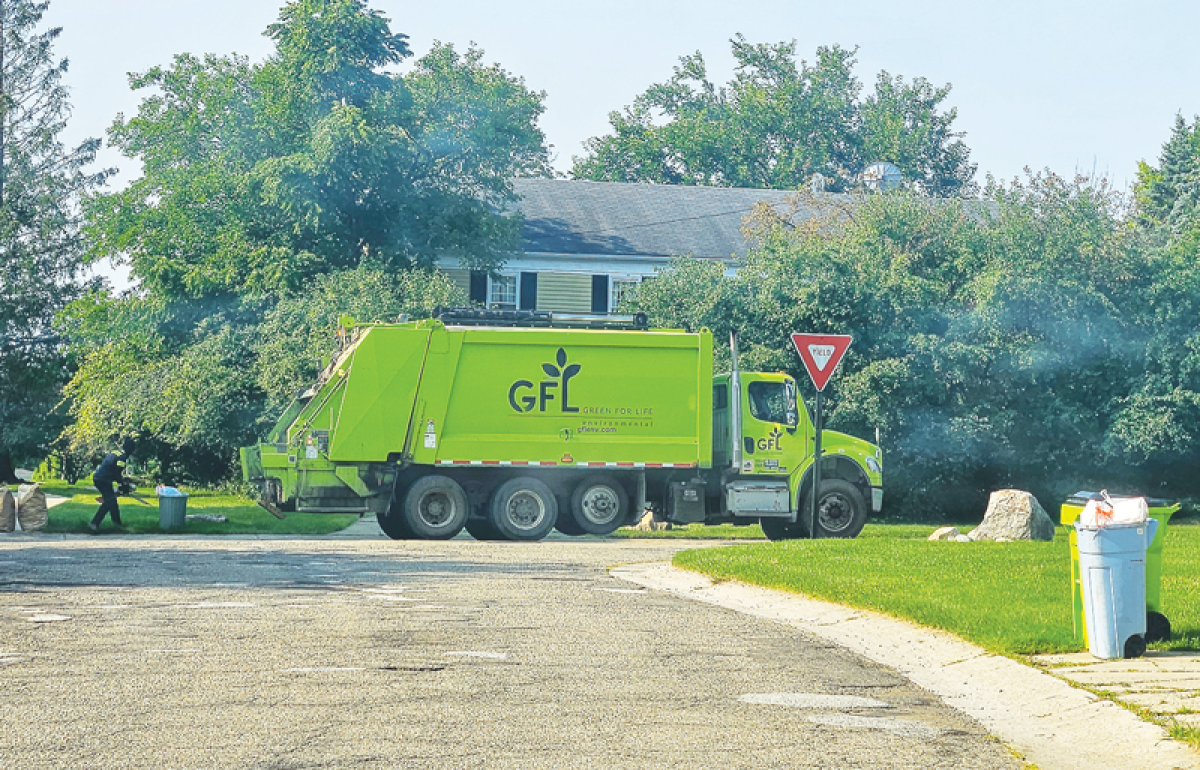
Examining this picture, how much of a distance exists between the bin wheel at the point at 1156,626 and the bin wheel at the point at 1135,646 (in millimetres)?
437

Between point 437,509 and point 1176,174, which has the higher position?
point 1176,174

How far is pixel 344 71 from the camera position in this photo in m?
37.0

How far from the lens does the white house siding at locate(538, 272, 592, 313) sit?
4369cm

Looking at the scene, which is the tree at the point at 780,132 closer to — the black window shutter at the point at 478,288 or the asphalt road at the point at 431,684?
the black window shutter at the point at 478,288

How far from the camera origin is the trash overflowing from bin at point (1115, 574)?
9555 millimetres

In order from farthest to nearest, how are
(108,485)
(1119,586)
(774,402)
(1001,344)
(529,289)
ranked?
(529,289) < (1001,344) < (774,402) < (108,485) < (1119,586)

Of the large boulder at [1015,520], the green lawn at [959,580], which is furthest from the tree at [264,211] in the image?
the green lawn at [959,580]

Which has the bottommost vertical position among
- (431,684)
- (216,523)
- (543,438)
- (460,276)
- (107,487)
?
(431,684)

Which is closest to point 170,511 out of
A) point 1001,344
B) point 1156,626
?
point 1001,344

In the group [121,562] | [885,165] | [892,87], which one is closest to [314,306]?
[121,562]

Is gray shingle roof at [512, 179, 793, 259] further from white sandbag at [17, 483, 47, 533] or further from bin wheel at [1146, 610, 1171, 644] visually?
bin wheel at [1146, 610, 1171, 644]

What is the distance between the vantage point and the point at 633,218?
153ft

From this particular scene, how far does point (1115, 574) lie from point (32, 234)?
49682 millimetres

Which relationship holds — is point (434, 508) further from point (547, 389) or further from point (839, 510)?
point (839, 510)
